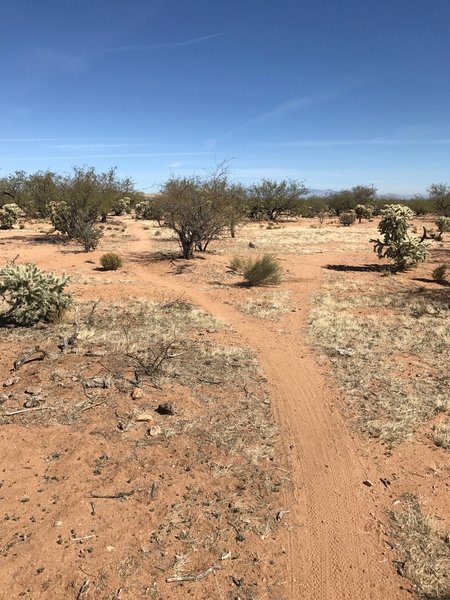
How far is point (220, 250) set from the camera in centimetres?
2336

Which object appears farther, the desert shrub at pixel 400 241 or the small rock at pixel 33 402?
the desert shrub at pixel 400 241

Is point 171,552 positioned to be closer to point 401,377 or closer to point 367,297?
point 401,377

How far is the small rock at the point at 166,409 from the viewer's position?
619cm

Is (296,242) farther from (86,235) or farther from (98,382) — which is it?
(98,382)

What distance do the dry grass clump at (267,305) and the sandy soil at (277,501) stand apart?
388 cm

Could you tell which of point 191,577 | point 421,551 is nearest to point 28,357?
point 191,577

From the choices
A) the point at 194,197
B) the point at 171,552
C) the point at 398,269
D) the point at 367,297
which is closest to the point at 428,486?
the point at 171,552

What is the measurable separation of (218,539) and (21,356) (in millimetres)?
5365

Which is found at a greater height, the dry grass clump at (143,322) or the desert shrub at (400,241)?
the desert shrub at (400,241)

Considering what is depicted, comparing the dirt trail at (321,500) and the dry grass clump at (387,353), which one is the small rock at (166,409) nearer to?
the dirt trail at (321,500)

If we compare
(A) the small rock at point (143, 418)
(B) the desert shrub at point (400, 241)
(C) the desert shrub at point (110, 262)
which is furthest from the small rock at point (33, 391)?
(B) the desert shrub at point (400, 241)

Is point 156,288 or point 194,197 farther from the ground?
point 194,197

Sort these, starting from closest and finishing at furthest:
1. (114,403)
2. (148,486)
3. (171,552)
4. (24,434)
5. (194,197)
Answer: (171,552) → (148,486) → (24,434) → (114,403) → (194,197)

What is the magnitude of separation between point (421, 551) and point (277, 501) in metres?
1.40
